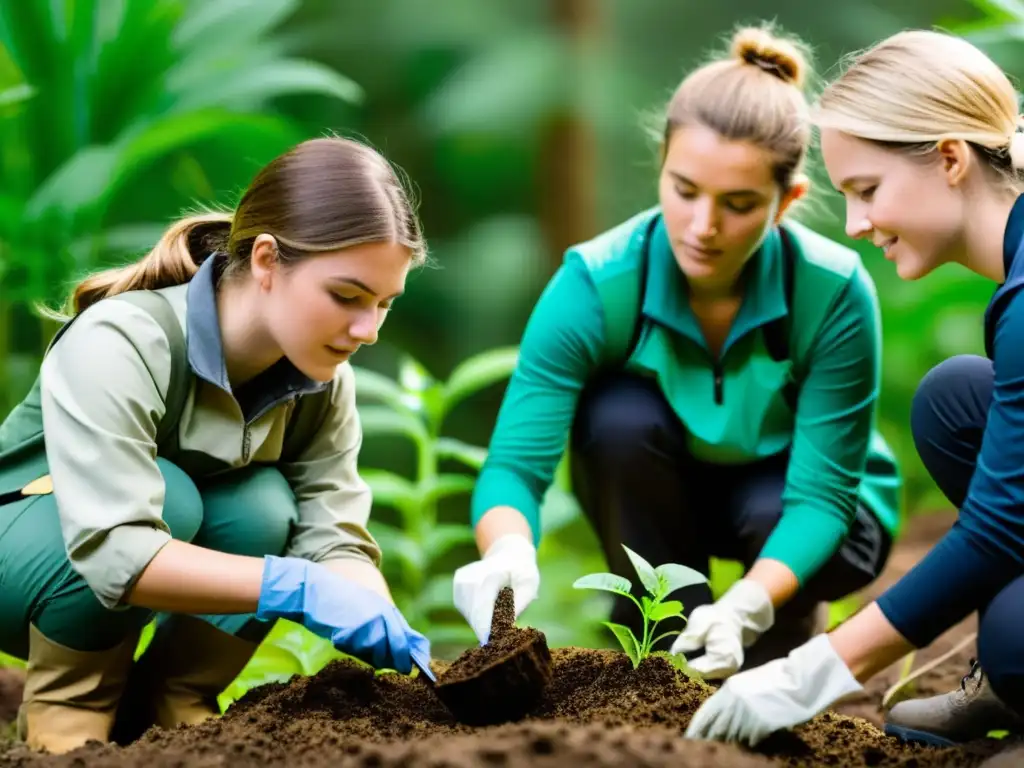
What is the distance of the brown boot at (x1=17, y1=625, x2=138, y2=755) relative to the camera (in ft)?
4.95

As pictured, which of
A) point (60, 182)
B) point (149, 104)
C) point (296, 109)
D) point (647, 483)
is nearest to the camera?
point (647, 483)

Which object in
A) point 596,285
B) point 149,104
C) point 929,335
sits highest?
point 149,104

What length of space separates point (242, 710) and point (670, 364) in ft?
2.89

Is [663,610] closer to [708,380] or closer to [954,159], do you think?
[708,380]

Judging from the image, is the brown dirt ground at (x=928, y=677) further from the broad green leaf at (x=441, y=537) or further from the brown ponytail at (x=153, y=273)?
the brown ponytail at (x=153, y=273)

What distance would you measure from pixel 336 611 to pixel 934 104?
101 centimetres

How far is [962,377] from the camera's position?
1.66 m

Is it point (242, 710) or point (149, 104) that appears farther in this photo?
point (149, 104)

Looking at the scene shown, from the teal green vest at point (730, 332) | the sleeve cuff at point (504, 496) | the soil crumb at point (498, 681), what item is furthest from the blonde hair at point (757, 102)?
the soil crumb at point (498, 681)

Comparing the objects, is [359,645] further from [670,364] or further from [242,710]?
[670,364]

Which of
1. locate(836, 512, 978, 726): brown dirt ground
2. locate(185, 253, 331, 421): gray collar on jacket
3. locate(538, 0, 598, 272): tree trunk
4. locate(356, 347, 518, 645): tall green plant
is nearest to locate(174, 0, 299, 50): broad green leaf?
locate(356, 347, 518, 645): tall green plant

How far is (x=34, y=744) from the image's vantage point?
1503mm

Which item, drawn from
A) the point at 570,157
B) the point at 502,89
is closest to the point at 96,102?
the point at 502,89

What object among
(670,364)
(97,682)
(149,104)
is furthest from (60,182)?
(670,364)
